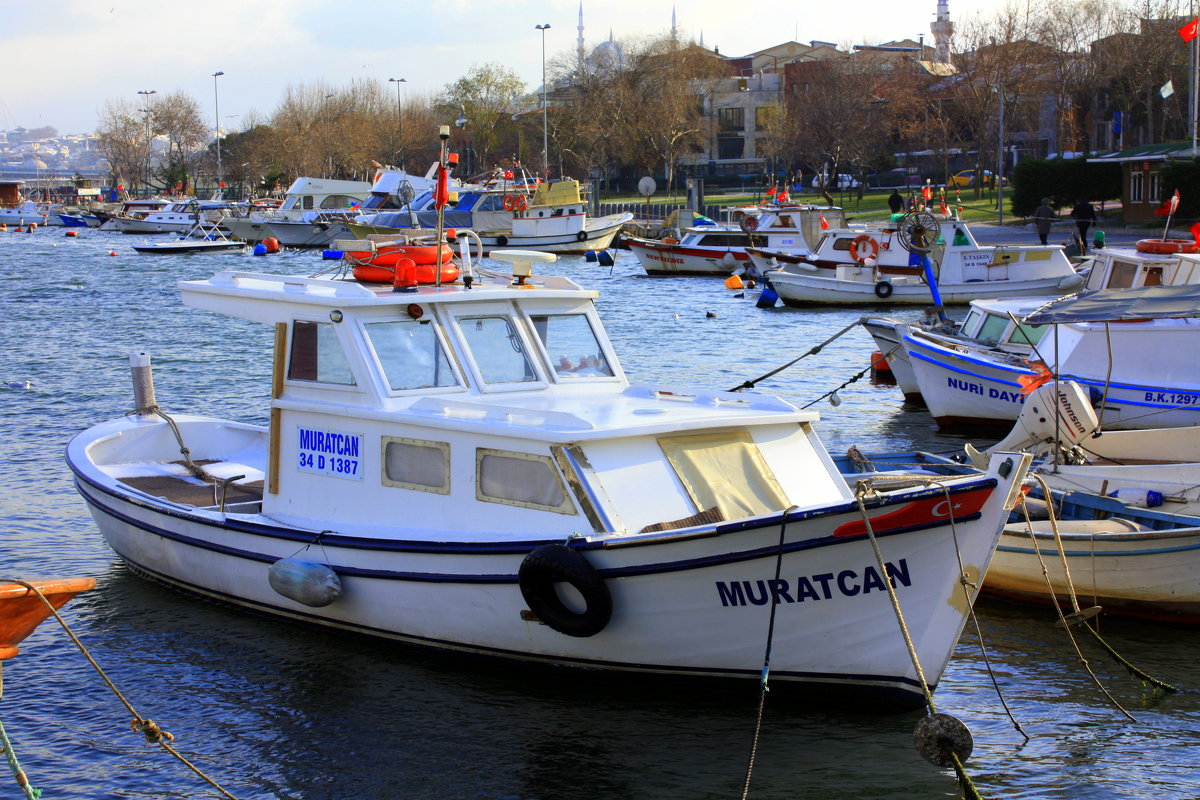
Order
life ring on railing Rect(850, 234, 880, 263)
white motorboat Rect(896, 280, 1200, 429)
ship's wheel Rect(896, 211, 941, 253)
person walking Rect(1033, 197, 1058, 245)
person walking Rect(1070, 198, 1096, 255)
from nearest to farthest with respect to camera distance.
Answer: white motorboat Rect(896, 280, 1200, 429) → ship's wheel Rect(896, 211, 941, 253) → life ring on railing Rect(850, 234, 880, 263) → person walking Rect(1070, 198, 1096, 255) → person walking Rect(1033, 197, 1058, 245)

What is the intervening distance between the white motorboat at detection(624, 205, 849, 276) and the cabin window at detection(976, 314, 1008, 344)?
76.6 feet

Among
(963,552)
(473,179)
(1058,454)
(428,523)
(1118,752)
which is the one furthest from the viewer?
(473,179)

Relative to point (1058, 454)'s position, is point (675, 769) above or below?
below

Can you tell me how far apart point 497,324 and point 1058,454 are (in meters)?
6.71

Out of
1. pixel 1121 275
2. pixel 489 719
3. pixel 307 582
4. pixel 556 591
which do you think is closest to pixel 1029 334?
pixel 1121 275

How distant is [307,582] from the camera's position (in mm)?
10344

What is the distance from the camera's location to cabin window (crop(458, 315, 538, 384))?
1112cm

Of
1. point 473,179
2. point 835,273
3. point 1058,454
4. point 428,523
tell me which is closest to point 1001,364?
point 1058,454

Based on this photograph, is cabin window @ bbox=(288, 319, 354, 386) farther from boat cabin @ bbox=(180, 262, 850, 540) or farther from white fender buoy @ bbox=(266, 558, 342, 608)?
white fender buoy @ bbox=(266, 558, 342, 608)

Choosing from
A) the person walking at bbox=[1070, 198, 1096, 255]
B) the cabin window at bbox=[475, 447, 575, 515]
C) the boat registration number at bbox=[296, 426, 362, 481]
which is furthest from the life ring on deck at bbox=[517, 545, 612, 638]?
the person walking at bbox=[1070, 198, 1096, 255]

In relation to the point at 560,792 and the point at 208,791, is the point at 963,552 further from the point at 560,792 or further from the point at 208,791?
the point at 208,791

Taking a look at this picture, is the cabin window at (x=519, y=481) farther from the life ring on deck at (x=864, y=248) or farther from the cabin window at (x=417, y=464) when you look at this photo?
the life ring on deck at (x=864, y=248)

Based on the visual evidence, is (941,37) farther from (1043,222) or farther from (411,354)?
(411,354)

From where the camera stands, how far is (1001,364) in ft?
66.3
